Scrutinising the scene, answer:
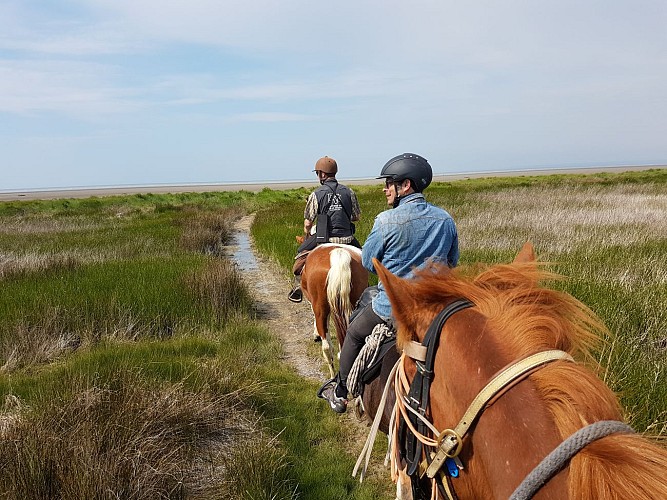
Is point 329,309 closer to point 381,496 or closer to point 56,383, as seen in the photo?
point 381,496

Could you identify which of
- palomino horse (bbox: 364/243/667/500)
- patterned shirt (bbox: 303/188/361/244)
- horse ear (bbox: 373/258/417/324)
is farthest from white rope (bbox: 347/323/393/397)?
patterned shirt (bbox: 303/188/361/244)

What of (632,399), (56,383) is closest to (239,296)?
(56,383)

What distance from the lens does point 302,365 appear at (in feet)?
21.4

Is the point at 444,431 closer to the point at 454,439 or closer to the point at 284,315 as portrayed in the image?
the point at 454,439

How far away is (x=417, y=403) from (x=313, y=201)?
4.91m

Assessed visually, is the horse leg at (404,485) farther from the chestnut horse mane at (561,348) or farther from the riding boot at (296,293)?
the riding boot at (296,293)

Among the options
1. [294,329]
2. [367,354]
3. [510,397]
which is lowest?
[294,329]

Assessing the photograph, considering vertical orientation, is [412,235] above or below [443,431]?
above

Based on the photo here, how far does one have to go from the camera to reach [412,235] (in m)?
2.86

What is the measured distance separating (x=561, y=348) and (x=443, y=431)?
0.49 m

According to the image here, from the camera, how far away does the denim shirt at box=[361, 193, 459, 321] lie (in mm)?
2844

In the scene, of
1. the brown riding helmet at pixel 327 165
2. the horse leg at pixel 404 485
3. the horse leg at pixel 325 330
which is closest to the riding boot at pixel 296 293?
the horse leg at pixel 325 330

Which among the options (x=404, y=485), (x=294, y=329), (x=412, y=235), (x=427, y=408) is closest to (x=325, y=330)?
(x=294, y=329)

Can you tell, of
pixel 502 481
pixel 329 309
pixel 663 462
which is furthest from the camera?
pixel 329 309
